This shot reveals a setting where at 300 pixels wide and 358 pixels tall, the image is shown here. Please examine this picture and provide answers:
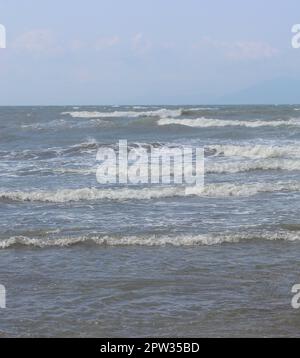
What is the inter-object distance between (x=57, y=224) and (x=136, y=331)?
5135 mm

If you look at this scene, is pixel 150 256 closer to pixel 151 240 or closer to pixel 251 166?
pixel 151 240

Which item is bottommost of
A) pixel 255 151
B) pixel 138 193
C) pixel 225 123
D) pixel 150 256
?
pixel 150 256

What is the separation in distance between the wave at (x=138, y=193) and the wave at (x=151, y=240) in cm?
380

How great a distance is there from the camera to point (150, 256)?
328 inches

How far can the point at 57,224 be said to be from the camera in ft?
34.4

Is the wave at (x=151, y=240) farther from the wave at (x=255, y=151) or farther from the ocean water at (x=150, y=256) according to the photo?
the wave at (x=255, y=151)

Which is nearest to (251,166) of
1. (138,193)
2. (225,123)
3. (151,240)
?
(138,193)

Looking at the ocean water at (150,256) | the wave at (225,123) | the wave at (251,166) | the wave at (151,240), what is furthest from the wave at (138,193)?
the wave at (225,123)

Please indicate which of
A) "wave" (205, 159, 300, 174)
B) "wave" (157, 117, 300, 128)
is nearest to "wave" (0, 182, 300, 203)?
"wave" (205, 159, 300, 174)

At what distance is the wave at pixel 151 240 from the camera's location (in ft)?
29.5

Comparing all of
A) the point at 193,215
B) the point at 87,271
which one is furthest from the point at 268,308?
the point at 193,215

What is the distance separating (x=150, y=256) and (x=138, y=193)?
5160 mm

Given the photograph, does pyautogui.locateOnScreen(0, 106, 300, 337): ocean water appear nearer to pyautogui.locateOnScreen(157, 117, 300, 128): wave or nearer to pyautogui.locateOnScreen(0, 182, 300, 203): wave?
pyautogui.locateOnScreen(0, 182, 300, 203): wave

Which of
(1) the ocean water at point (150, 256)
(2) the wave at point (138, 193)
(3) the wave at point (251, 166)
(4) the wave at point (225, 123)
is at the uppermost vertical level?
(4) the wave at point (225, 123)
